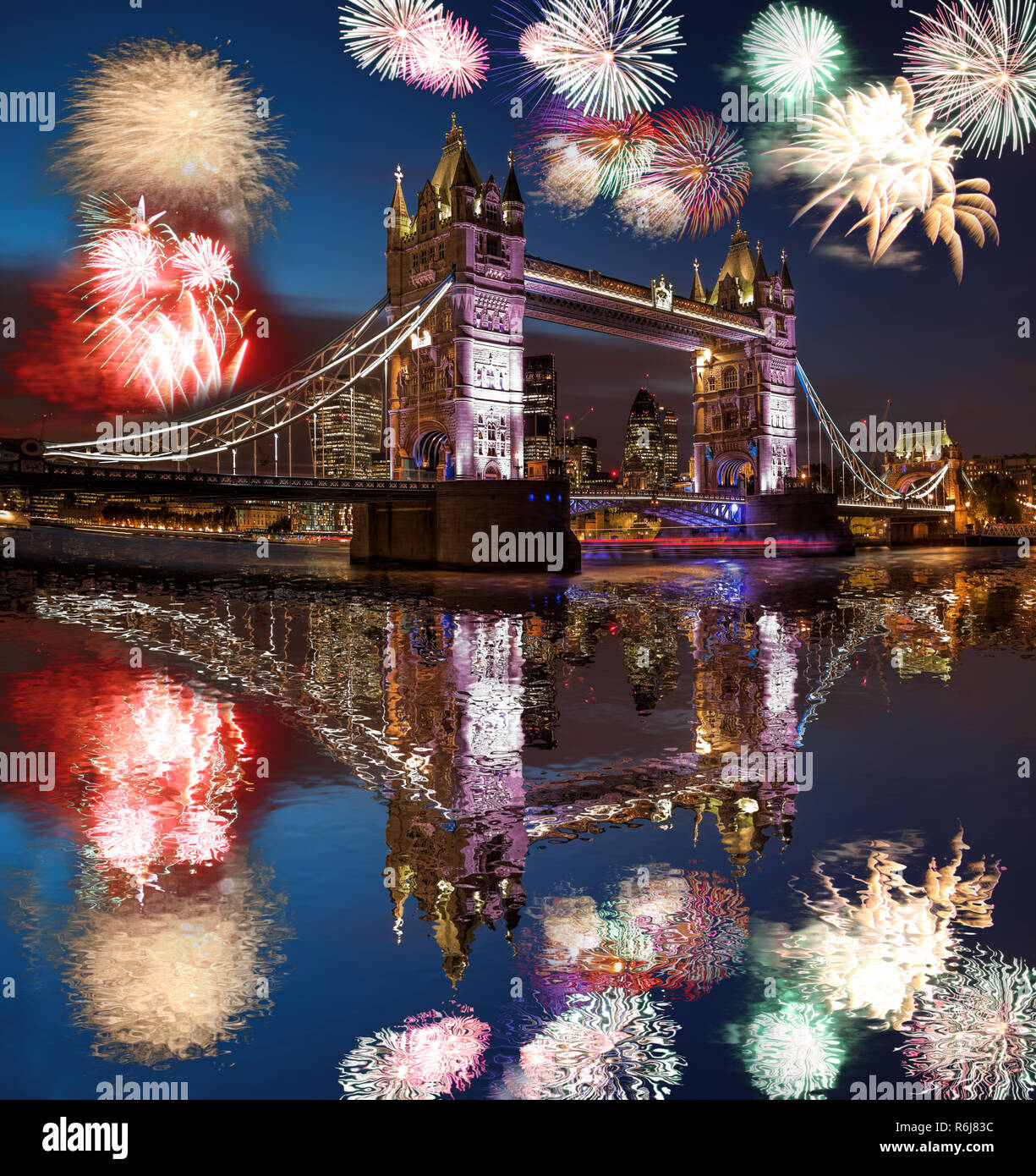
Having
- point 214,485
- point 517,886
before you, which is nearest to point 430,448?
point 214,485

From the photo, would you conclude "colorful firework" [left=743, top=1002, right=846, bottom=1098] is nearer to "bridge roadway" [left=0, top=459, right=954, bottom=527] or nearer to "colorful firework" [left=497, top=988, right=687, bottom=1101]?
"colorful firework" [left=497, top=988, right=687, bottom=1101]

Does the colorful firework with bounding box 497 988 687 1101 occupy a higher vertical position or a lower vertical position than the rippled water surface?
lower

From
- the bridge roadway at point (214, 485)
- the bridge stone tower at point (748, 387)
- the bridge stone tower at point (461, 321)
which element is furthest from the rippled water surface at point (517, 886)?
the bridge stone tower at point (748, 387)

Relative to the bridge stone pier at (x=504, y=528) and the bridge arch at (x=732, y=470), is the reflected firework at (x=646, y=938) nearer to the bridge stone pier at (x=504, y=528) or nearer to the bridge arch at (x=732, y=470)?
the bridge stone pier at (x=504, y=528)

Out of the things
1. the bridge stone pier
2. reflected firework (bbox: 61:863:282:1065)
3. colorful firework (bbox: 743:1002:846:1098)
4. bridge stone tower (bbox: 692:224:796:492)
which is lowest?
colorful firework (bbox: 743:1002:846:1098)

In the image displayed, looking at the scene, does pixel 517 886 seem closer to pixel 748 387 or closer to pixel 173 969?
pixel 173 969

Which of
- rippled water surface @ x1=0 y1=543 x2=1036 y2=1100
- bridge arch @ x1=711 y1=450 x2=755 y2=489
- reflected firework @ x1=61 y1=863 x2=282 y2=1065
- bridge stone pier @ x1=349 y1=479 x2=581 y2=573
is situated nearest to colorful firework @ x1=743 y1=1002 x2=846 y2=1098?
rippled water surface @ x1=0 y1=543 x2=1036 y2=1100
